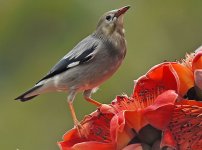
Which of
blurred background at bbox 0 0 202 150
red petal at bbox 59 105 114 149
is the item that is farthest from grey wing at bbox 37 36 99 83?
blurred background at bbox 0 0 202 150

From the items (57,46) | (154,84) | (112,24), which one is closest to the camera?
(154,84)

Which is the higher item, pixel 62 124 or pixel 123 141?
pixel 123 141

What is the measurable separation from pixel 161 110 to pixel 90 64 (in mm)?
1180

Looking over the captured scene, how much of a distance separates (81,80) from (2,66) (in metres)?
2.40

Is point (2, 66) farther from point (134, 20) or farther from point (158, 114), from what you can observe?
point (158, 114)

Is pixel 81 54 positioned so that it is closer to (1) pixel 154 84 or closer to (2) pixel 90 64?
(2) pixel 90 64

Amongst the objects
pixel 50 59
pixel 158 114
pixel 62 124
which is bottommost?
pixel 62 124

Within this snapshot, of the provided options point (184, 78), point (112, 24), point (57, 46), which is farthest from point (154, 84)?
point (57, 46)

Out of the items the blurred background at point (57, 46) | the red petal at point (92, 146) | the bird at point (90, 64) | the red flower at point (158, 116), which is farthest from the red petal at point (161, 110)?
the blurred background at point (57, 46)

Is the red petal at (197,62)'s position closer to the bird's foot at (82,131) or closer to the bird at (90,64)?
the bird's foot at (82,131)

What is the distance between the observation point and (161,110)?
1211 millimetres

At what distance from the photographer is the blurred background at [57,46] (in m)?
4.19

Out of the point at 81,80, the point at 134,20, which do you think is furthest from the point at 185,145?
the point at 134,20

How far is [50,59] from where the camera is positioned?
15.4 ft
